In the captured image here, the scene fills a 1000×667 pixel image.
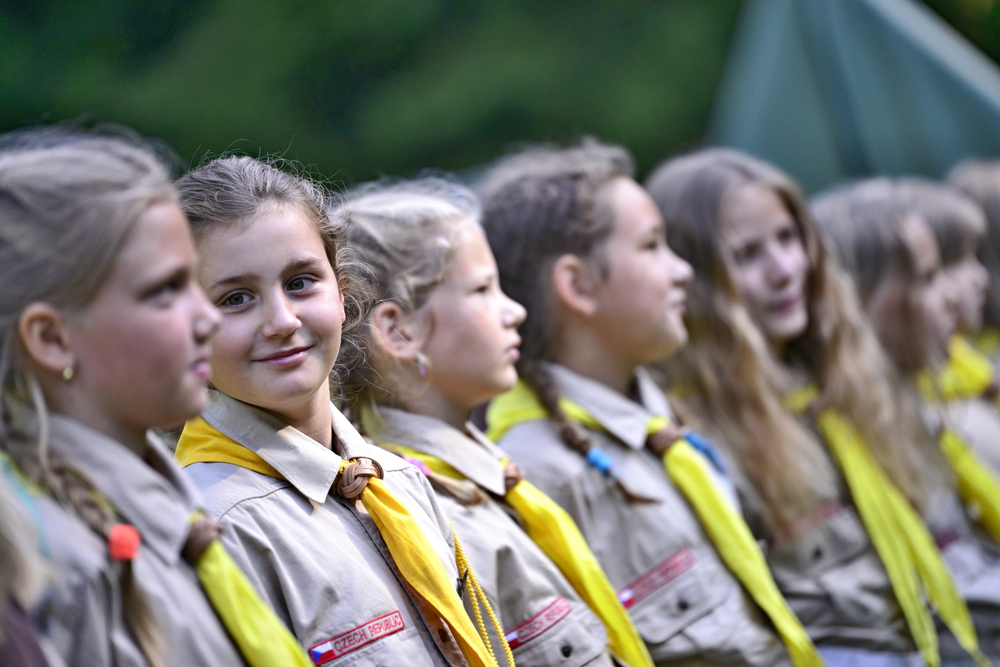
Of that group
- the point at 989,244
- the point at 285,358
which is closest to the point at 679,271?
the point at 285,358

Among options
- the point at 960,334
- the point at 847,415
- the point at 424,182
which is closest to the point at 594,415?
the point at 424,182

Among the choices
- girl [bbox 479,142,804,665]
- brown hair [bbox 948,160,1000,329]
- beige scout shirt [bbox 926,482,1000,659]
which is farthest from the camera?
brown hair [bbox 948,160,1000,329]

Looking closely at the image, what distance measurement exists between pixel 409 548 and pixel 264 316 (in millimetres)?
413

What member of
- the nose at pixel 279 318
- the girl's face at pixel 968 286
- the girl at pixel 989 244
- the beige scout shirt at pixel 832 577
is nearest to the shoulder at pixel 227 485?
the nose at pixel 279 318

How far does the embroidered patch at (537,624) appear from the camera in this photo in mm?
1894

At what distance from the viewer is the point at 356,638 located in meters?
1.49

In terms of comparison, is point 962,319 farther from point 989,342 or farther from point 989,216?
point 989,216

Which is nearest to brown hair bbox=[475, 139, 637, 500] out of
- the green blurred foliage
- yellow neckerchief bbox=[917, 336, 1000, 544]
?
yellow neckerchief bbox=[917, 336, 1000, 544]

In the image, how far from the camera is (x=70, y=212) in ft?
3.95

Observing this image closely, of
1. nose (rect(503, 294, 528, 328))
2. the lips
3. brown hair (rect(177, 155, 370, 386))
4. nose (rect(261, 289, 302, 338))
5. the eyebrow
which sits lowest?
nose (rect(503, 294, 528, 328))

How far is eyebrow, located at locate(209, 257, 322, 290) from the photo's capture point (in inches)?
61.4

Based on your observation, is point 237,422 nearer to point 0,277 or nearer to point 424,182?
point 0,277

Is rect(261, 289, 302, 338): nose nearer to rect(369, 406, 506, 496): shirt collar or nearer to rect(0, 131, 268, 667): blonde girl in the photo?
rect(0, 131, 268, 667): blonde girl

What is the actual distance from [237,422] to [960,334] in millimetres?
3103
